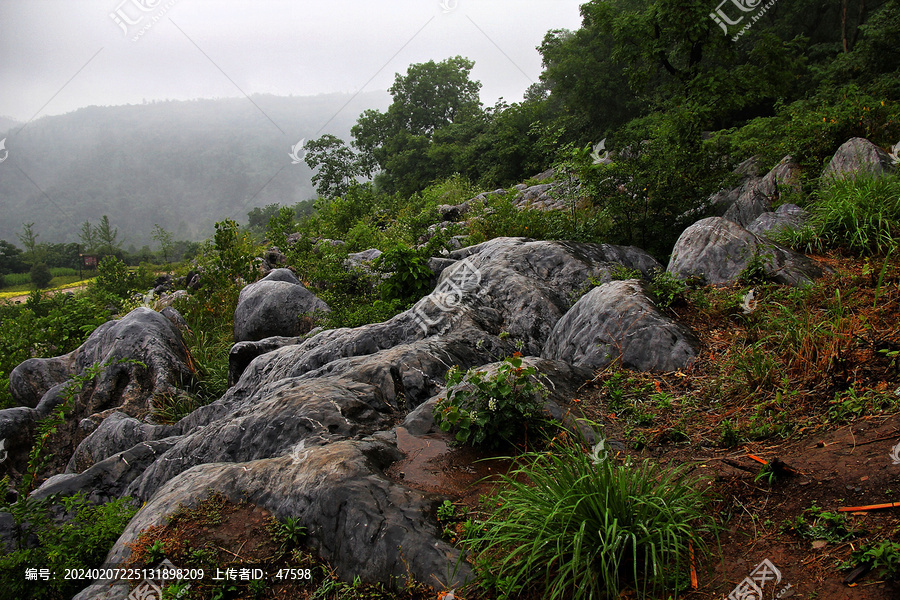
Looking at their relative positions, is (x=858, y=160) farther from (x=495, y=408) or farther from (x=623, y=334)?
(x=495, y=408)

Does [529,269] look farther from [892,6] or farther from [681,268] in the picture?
[892,6]

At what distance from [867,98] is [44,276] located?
44273mm

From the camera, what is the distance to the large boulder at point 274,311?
30.2 feet

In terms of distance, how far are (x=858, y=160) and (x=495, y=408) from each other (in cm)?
704

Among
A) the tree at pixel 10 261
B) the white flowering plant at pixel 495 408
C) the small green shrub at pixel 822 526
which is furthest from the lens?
the tree at pixel 10 261

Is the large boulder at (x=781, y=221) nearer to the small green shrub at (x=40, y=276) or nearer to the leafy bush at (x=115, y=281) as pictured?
the leafy bush at (x=115, y=281)

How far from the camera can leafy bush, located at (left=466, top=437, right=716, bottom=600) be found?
2.02 metres

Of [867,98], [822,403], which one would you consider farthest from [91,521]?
[867,98]

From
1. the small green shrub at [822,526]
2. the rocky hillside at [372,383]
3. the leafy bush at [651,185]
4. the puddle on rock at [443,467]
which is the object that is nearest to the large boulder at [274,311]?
the rocky hillside at [372,383]

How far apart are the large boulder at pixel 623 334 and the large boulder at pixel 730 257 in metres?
1.05

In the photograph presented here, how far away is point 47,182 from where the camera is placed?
94.8m

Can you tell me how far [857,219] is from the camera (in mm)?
5133

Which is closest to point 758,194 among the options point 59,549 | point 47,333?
point 59,549

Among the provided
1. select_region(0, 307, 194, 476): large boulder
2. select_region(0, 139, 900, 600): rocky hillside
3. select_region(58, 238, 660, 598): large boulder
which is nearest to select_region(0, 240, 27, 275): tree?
select_region(0, 307, 194, 476): large boulder
